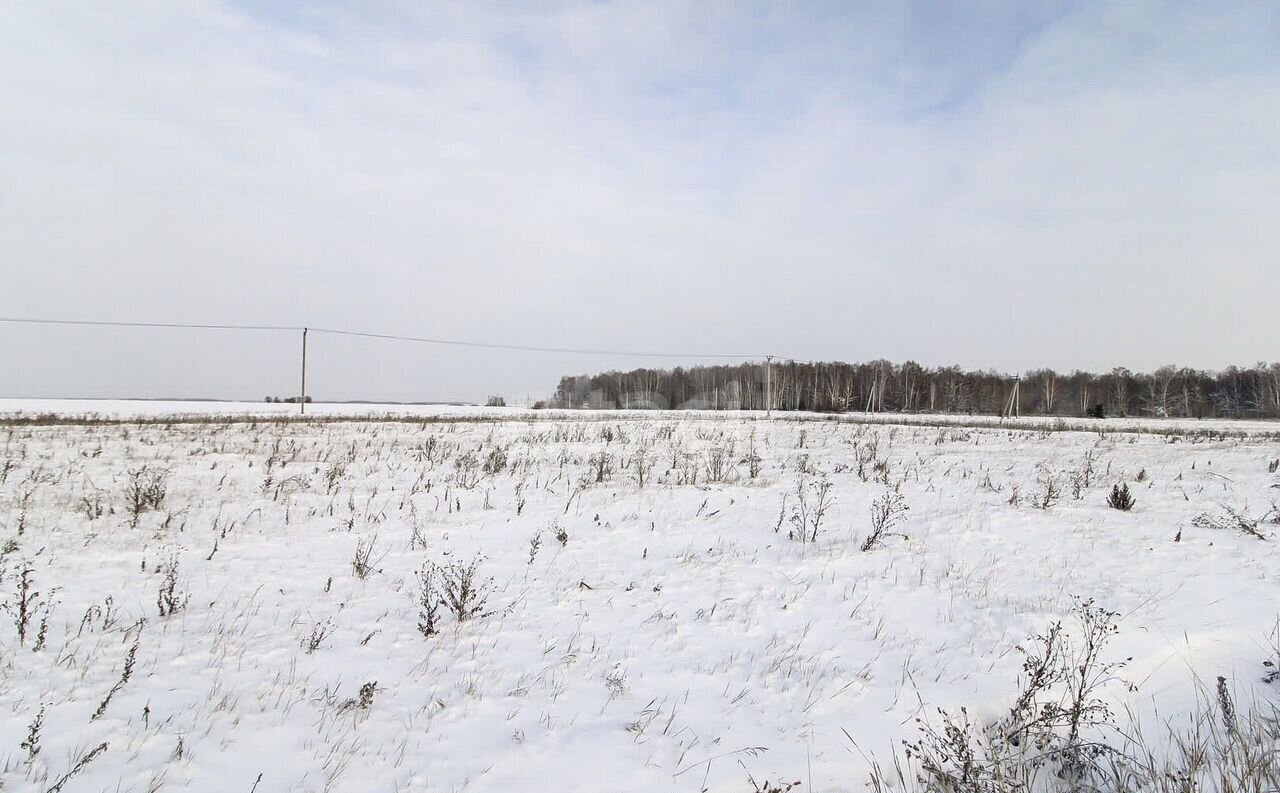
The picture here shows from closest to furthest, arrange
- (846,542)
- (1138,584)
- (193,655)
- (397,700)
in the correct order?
(397,700) → (193,655) → (1138,584) → (846,542)

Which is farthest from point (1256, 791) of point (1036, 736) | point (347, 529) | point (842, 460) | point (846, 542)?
point (842, 460)

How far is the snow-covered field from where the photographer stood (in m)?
2.52

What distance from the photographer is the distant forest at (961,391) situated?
6706cm

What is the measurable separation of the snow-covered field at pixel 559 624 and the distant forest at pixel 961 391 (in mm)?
57091

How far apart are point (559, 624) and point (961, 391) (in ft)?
275

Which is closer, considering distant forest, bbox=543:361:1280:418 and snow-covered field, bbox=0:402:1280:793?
snow-covered field, bbox=0:402:1280:793

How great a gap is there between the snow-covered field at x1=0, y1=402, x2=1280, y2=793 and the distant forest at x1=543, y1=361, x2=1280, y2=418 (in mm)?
57091

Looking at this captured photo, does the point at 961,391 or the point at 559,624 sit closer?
the point at 559,624

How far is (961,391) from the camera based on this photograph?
7519cm

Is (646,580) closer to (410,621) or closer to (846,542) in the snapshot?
(410,621)

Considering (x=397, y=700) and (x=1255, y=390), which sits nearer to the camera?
(x=397, y=700)

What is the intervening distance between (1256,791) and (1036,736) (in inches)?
28.7

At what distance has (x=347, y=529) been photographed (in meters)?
6.10

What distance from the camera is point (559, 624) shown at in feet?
13.0
